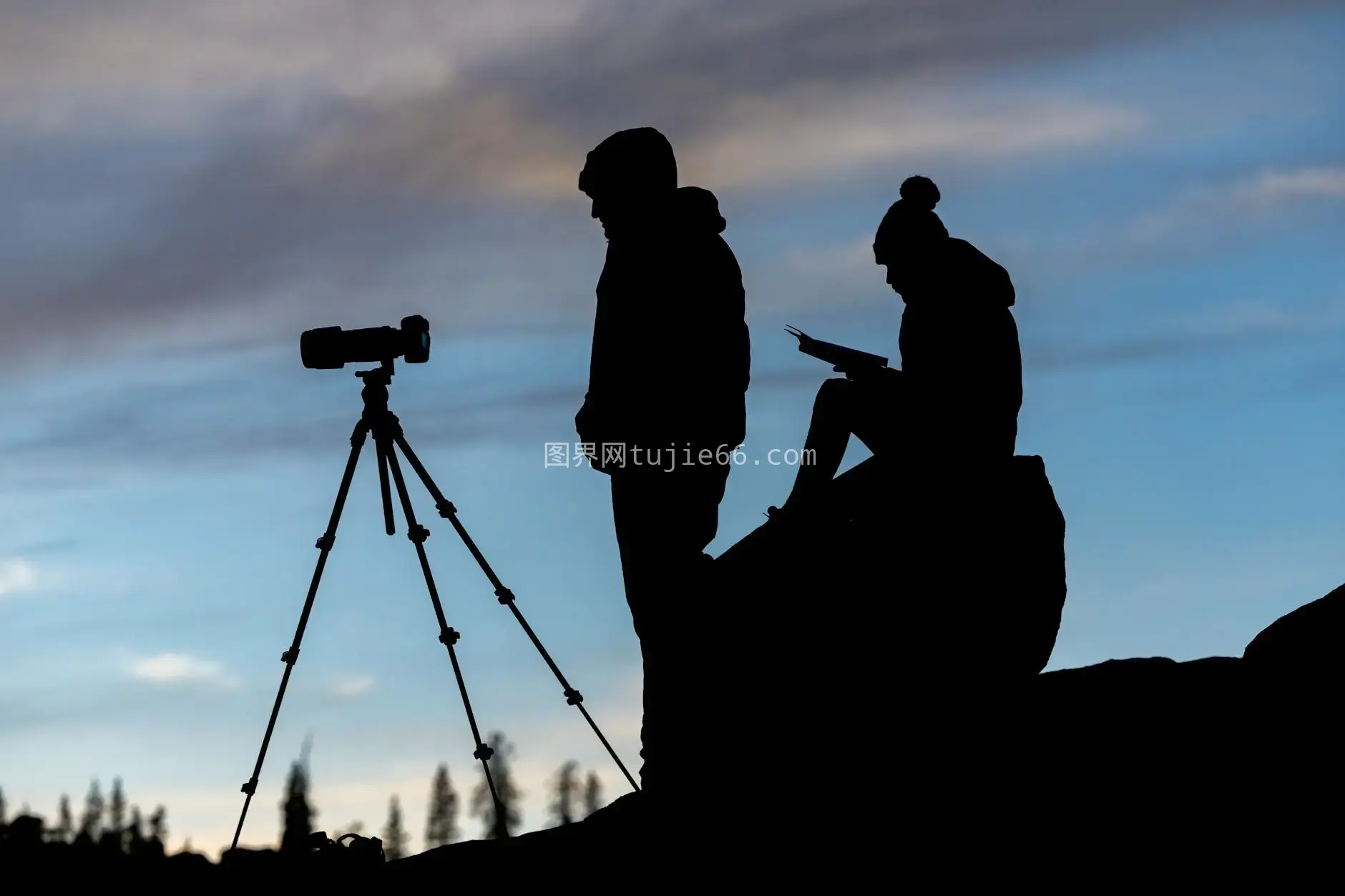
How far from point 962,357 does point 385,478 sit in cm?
423

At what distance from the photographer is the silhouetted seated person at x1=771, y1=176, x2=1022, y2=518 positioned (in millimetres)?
12914

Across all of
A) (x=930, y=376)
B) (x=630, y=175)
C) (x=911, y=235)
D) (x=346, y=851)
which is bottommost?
(x=346, y=851)

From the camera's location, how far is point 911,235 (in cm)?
1330

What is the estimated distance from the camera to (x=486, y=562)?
12.9 m

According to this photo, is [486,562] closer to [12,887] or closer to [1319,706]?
[12,887]

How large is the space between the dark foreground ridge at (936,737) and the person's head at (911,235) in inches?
58.4

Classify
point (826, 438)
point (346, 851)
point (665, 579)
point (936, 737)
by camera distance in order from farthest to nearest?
point (665, 579)
point (826, 438)
point (936, 737)
point (346, 851)

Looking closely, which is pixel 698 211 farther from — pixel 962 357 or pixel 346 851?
pixel 346 851

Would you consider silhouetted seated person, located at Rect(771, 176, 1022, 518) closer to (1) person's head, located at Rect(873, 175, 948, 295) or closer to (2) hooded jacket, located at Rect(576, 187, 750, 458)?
(1) person's head, located at Rect(873, 175, 948, 295)

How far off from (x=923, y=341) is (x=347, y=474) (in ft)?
13.9

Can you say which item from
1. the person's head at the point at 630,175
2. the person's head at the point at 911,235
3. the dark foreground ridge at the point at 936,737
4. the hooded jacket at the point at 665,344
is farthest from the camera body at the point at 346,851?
the person's head at the point at 911,235

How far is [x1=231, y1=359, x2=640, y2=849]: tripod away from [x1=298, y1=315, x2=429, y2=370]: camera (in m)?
0.11

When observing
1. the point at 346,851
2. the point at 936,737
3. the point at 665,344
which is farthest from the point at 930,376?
the point at 346,851

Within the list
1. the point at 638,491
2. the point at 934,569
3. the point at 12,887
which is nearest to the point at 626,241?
the point at 638,491
